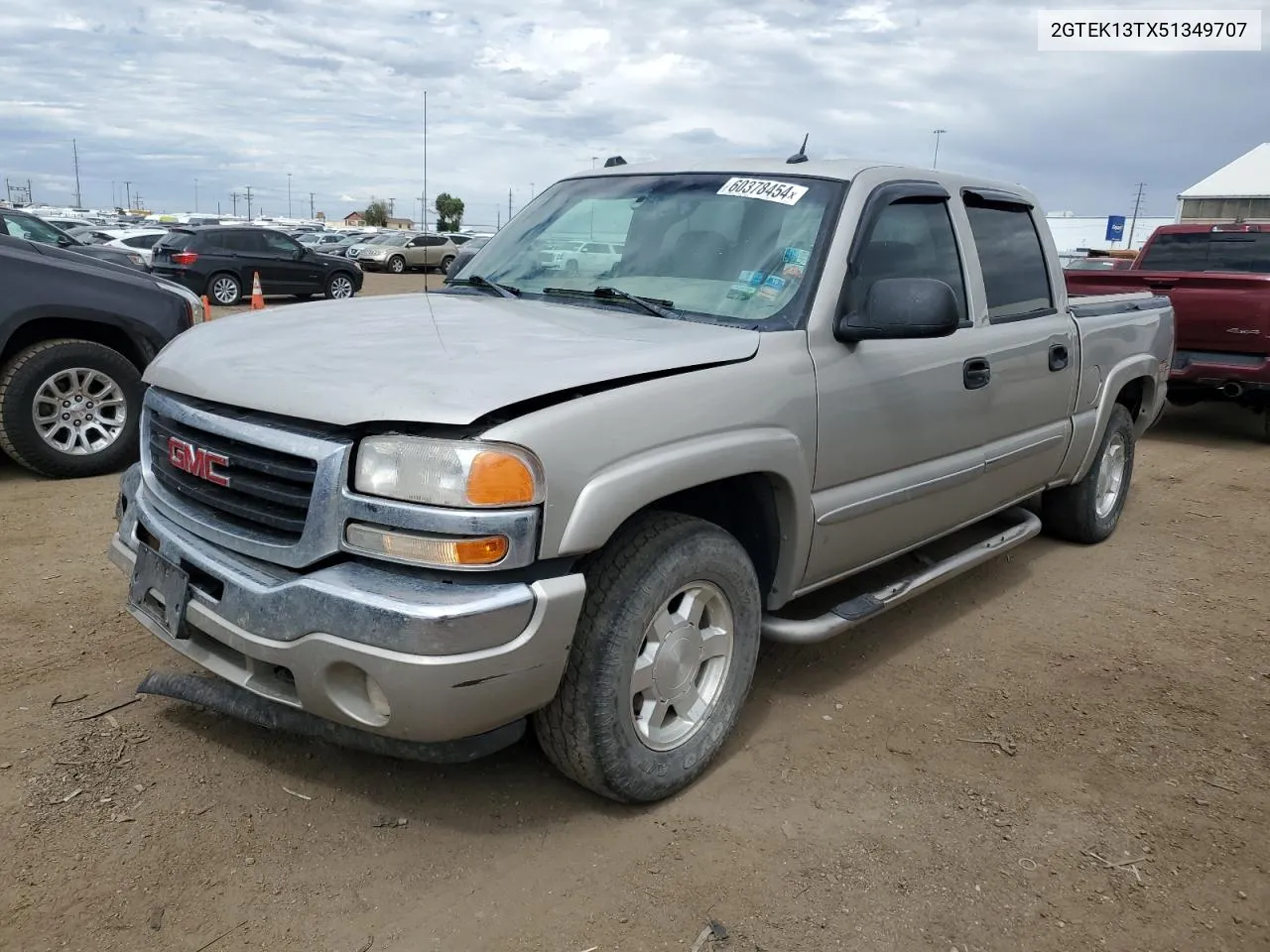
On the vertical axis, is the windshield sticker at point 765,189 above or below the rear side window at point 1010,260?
above

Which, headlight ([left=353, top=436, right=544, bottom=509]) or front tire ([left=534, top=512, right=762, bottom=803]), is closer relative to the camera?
headlight ([left=353, top=436, right=544, bottom=509])

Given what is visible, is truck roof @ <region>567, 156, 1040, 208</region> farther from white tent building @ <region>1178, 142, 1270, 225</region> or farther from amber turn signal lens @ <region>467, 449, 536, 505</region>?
white tent building @ <region>1178, 142, 1270, 225</region>

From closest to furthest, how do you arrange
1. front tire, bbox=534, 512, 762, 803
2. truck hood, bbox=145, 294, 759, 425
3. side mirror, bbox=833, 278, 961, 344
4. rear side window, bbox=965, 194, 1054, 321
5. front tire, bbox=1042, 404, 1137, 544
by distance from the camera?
truck hood, bbox=145, 294, 759, 425
front tire, bbox=534, 512, 762, 803
side mirror, bbox=833, 278, 961, 344
rear side window, bbox=965, 194, 1054, 321
front tire, bbox=1042, 404, 1137, 544

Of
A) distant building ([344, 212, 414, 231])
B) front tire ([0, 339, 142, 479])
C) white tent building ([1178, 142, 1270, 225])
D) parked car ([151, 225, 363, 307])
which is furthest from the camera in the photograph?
distant building ([344, 212, 414, 231])

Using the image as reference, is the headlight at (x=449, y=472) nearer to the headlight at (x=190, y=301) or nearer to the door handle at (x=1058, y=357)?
the door handle at (x=1058, y=357)

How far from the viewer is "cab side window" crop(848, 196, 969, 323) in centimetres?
345

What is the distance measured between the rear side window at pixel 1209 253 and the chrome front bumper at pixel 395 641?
358 inches

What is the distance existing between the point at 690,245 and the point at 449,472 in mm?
1586

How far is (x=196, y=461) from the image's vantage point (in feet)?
8.95

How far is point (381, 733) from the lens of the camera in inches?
94.8

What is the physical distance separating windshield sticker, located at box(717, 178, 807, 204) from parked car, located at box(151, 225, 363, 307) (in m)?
17.0

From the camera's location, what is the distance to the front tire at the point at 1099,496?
5.41 metres

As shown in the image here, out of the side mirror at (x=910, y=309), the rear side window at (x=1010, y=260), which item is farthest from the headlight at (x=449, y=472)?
the rear side window at (x=1010, y=260)

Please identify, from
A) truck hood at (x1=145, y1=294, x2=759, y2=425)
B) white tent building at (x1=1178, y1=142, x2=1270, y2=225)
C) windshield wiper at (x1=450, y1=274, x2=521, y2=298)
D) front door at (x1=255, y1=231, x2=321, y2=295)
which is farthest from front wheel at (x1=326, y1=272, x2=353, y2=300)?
white tent building at (x1=1178, y1=142, x2=1270, y2=225)
